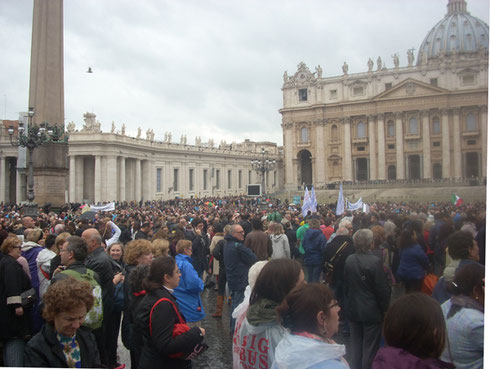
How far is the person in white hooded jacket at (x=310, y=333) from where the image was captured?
2.25 metres

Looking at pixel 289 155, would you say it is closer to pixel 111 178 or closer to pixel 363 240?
pixel 111 178

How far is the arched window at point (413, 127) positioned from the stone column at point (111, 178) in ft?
99.6

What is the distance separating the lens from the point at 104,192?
1503 inches

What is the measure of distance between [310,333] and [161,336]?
50.2 inches

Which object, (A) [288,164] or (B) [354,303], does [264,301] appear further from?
(A) [288,164]

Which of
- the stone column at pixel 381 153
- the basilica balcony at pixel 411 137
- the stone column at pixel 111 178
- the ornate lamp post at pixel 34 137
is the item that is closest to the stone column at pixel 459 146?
the ornate lamp post at pixel 34 137

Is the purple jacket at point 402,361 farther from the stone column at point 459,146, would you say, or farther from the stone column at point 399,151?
the stone column at point 399,151

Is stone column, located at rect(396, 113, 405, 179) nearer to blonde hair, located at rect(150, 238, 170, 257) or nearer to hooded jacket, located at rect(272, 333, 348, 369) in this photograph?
blonde hair, located at rect(150, 238, 170, 257)

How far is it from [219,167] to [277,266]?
52831 millimetres

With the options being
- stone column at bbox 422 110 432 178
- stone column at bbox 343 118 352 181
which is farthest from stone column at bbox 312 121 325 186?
stone column at bbox 422 110 432 178

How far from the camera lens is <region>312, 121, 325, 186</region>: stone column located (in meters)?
55.7

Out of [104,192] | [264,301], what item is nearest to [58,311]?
[264,301]

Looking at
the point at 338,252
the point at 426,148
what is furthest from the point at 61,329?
the point at 426,148

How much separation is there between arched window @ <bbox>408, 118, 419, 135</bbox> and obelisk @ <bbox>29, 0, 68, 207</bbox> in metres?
36.2
